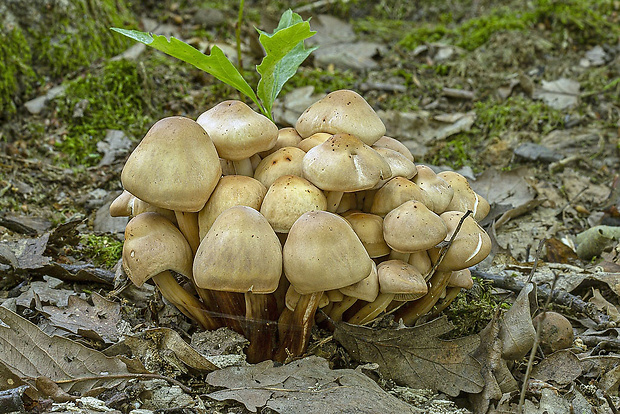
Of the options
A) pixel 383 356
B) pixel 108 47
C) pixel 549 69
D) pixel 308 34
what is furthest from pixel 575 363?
pixel 108 47

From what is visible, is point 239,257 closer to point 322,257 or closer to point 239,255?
point 239,255

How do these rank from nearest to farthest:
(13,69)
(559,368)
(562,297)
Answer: (559,368) → (562,297) → (13,69)

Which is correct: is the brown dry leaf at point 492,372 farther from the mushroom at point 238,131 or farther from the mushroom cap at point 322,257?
the mushroom at point 238,131

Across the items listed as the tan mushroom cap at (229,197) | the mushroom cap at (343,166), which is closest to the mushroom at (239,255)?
the tan mushroom cap at (229,197)

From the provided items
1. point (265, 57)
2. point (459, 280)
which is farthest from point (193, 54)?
point (459, 280)

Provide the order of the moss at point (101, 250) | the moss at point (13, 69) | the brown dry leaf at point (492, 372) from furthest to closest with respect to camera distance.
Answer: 1. the moss at point (13, 69)
2. the moss at point (101, 250)
3. the brown dry leaf at point (492, 372)

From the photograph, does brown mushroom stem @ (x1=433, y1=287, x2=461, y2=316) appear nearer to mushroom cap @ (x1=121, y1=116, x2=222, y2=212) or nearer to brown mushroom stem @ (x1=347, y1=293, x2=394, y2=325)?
brown mushroom stem @ (x1=347, y1=293, x2=394, y2=325)

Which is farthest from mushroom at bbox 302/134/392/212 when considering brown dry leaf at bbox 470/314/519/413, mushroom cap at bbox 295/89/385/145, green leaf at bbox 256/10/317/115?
brown dry leaf at bbox 470/314/519/413
